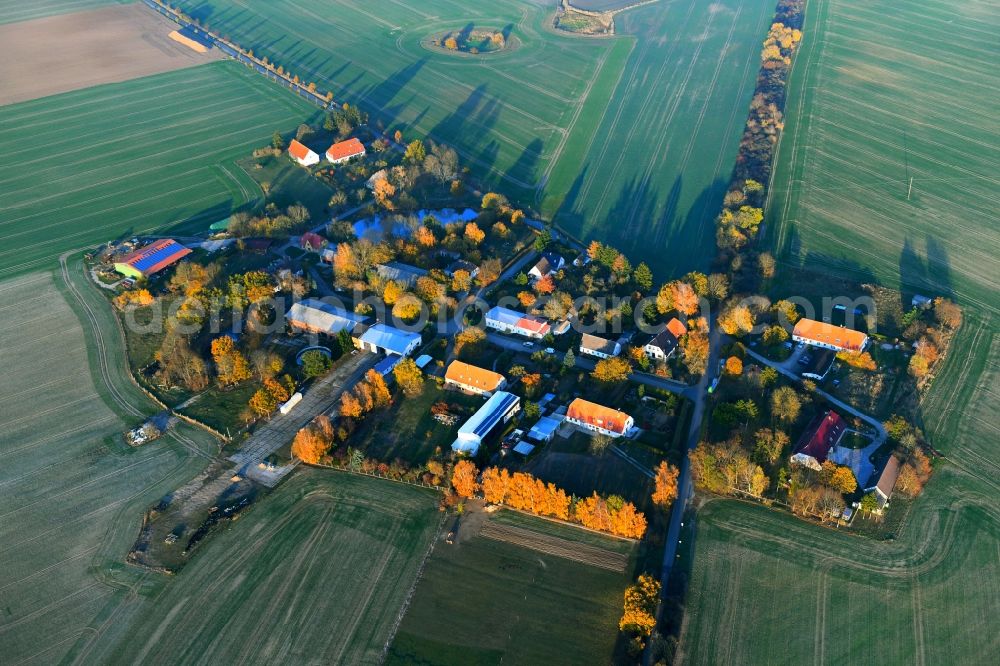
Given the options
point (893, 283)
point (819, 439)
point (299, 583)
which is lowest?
point (299, 583)

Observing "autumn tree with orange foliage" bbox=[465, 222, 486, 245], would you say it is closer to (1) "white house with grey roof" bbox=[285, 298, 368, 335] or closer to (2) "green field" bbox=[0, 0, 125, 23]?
(1) "white house with grey roof" bbox=[285, 298, 368, 335]

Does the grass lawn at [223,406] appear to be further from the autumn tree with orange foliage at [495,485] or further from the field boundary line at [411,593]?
the autumn tree with orange foliage at [495,485]

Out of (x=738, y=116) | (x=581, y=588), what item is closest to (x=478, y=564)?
(x=581, y=588)

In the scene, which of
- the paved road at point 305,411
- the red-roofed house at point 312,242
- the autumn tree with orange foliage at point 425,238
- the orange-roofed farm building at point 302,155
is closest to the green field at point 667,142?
the autumn tree with orange foliage at point 425,238

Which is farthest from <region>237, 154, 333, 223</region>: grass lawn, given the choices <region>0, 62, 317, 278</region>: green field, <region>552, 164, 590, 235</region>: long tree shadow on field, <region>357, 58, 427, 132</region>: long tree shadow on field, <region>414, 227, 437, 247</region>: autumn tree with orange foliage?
<region>552, 164, 590, 235</region>: long tree shadow on field

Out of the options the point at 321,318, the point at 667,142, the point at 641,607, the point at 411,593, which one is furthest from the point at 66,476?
the point at 667,142

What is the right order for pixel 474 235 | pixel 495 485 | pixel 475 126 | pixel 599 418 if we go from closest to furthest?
pixel 495 485 → pixel 599 418 → pixel 474 235 → pixel 475 126

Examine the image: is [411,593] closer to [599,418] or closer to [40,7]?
[599,418]
